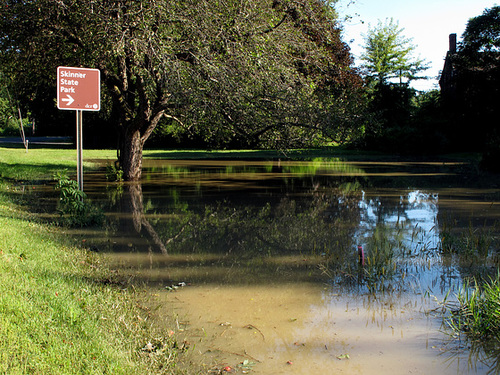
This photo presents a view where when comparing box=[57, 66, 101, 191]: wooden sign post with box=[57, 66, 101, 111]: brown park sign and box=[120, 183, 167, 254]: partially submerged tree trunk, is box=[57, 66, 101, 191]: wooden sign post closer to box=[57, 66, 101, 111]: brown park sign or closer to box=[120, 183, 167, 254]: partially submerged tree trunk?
box=[57, 66, 101, 111]: brown park sign

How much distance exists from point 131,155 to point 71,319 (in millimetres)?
15022

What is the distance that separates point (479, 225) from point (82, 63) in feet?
44.5

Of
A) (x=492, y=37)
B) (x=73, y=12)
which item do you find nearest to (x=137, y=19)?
(x=73, y=12)

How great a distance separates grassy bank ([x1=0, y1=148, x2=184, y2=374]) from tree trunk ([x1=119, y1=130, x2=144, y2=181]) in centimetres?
1174

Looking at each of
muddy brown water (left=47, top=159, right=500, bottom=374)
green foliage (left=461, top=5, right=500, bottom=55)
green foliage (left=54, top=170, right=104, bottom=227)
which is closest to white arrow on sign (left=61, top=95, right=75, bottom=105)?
green foliage (left=54, top=170, right=104, bottom=227)

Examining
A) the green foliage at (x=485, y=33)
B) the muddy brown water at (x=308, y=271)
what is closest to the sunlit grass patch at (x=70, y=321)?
the muddy brown water at (x=308, y=271)

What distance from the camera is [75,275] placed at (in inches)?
239

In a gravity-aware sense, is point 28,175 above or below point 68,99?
below

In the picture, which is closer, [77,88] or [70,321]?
[70,321]

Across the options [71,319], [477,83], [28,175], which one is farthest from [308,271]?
[477,83]

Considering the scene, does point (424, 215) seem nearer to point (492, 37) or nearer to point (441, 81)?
point (492, 37)

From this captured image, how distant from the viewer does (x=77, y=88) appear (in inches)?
401

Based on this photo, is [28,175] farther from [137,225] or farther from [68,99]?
[137,225]

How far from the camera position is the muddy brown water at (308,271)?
14.8 feet
